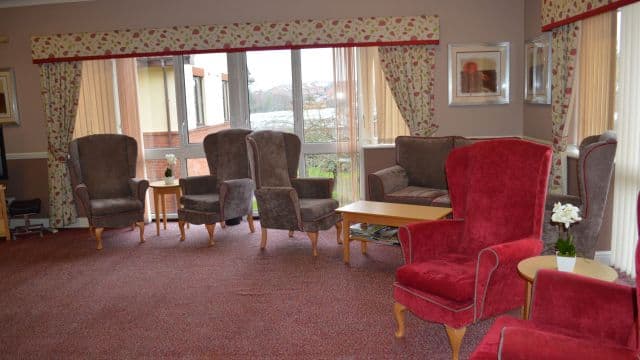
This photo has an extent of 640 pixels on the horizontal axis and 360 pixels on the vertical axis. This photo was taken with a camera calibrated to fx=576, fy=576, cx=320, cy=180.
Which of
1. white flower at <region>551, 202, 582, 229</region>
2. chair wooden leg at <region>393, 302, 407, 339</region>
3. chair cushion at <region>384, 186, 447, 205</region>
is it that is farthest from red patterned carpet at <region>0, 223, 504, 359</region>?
white flower at <region>551, 202, 582, 229</region>

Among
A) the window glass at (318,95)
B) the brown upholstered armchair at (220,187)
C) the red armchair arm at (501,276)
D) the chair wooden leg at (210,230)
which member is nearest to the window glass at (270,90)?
the window glass at (318,95)

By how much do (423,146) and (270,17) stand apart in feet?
7.80

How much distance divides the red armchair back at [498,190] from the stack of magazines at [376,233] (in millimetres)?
1262

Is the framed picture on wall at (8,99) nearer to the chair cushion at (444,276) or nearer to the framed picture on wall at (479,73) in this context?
the framed picture on wall at (479,73)

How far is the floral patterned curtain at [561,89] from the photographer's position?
5.10 metres

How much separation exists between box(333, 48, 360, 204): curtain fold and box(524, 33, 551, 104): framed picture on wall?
1.95m

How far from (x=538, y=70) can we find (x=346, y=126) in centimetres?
223

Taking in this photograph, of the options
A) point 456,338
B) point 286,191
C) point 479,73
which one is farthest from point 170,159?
point 456,338

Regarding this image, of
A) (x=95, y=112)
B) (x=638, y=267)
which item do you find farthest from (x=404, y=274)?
(x=95, y=112)

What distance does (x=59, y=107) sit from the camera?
7035 millimetres

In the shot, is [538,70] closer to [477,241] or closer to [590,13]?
[590,13]

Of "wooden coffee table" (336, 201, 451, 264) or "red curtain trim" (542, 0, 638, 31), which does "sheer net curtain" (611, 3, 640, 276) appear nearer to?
"red curtain trim" (542, 0, 638, 31)

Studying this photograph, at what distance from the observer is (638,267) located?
218cm

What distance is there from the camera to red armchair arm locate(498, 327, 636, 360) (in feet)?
7.31
